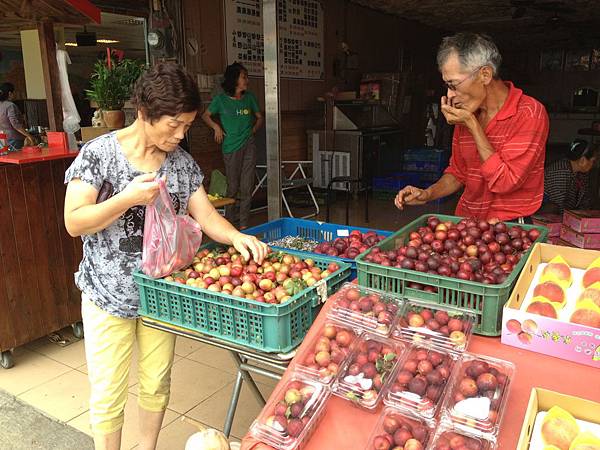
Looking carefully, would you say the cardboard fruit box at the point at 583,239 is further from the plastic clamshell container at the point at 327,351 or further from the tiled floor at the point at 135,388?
the plastic clamshell container at the point at 327,351

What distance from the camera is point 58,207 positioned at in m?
3.31

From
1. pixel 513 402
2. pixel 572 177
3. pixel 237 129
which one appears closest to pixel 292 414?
pixel 513 402

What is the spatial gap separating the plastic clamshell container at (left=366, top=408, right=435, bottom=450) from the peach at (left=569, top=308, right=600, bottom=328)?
50 centimetres

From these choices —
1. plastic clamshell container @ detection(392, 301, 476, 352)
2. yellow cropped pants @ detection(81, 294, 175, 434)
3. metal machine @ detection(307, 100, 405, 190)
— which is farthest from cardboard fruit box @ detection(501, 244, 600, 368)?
metal machine @ detection(307, 100, 405, 190)

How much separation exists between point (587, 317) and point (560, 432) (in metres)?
0.38

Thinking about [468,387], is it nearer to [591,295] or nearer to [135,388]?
[591,295]

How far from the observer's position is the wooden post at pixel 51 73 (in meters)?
3.25

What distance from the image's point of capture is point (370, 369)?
1.28 metres

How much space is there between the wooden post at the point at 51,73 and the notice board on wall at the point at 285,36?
2948 millimetres

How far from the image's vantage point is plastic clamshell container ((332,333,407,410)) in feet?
4.02

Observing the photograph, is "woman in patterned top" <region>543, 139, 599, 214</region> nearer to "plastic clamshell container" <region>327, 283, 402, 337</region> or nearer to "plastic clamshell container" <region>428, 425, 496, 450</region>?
"plastic clamshell container" <region>327, 283, 402, 337</region>

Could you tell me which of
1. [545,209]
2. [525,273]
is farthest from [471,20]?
[525,273]

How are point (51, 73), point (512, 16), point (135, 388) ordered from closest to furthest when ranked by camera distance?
point (135, 388)
point (51, 73)
point (512, 16)

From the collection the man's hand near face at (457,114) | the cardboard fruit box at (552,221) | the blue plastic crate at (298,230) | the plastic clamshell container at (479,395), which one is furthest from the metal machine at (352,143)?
the plastic clamshell container at (479,395)
